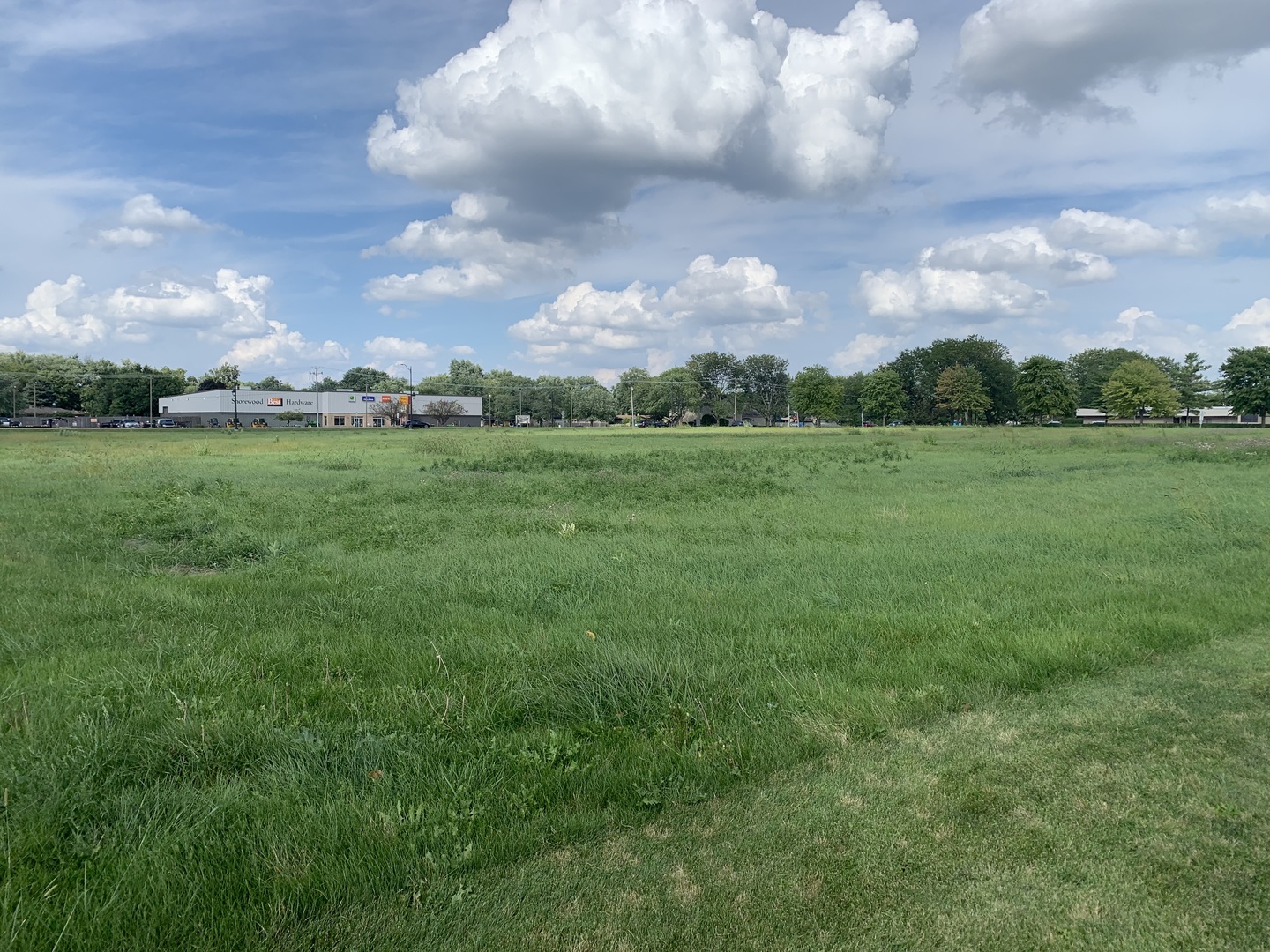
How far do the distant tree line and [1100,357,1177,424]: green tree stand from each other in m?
0.20

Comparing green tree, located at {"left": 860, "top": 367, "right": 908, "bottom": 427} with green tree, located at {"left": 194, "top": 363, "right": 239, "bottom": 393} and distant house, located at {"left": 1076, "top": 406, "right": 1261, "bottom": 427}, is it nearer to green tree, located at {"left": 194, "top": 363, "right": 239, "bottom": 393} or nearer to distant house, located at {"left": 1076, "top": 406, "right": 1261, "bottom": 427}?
distant house, located at {"left": 1076, "top": 406, "right": 1261, "bottom": 427}

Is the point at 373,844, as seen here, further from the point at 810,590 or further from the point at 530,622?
the point at 810,590

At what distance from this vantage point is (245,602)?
914cm

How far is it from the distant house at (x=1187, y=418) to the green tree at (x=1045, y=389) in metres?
13.4

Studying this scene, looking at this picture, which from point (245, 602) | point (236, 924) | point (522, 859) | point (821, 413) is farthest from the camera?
point (821, 413)

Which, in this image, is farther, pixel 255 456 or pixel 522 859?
pixel 255 456

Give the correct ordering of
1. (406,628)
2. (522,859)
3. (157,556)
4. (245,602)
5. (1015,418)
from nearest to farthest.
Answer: (522,859) → (406,628) → (245,602) → (157,556) → (1015,418)

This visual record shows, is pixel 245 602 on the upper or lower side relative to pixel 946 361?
lower

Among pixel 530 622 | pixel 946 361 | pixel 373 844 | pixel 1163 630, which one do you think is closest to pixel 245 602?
pixel 530 622

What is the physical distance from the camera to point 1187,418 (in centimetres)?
14438

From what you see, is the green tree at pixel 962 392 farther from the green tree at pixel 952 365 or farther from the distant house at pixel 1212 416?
the distant house at pixel 1212 416

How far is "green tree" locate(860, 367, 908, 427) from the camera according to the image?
13438 centimetres

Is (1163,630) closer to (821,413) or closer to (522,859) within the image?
(522,859)

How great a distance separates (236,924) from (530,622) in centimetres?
492
